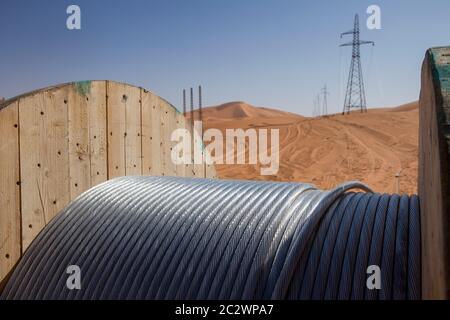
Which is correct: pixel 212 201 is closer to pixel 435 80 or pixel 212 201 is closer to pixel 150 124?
pixel 435 80

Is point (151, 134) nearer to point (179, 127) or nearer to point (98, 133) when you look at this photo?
point (179, 127)

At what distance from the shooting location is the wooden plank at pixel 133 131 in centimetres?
518

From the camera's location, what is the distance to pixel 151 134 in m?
5.50

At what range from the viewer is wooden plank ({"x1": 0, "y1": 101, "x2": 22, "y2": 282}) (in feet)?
12.8

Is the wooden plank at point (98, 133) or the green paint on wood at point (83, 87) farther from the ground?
the green paint on wood at point (83, 87)

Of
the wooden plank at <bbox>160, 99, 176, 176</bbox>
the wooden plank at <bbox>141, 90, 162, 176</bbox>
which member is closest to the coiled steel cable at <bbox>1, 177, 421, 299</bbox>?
the wooden plank at <bbox>141, 90, 162, 176</bbox>

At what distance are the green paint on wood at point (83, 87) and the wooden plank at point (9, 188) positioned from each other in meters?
0.71

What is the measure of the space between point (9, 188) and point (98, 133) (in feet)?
3.65

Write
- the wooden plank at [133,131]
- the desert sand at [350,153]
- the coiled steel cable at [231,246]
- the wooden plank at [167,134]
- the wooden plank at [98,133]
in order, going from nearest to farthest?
the coiled steel cable at [231,246]
the wooden plank at [98,133]
the wooden plank at [133,131]
the wooden plank at [167,134]
the desert sand at [350,153]

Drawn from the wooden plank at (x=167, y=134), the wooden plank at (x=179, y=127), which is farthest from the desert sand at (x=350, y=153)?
the wooden plank at (x=167, y=134)

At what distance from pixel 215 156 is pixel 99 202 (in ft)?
71.2

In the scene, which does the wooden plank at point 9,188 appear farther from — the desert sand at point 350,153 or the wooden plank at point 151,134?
the desert sand at point 350,153

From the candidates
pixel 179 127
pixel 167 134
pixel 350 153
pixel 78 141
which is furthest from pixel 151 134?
pixel 350 153
